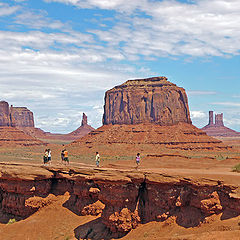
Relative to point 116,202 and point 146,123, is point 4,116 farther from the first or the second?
point 116,202

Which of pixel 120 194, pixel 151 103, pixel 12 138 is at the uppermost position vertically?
pixel 151 103

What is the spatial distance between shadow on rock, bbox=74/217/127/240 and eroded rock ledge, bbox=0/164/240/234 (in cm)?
26

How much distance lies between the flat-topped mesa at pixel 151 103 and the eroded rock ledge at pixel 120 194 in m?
75.1

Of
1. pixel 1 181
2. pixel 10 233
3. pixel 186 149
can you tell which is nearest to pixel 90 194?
pixel 10 233

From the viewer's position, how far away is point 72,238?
2012 centimetres

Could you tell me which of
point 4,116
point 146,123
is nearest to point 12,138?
point 4,116

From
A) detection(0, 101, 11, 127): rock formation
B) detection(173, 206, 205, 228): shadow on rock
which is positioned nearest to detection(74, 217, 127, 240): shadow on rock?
detection(173, 206, 205, 228): shadow on rock

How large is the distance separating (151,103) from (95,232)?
8138 centimetres

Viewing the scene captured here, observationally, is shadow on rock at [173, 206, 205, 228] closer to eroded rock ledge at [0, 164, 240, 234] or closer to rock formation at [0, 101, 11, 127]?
eroded rock ledge at [0, 164, 240, 234]

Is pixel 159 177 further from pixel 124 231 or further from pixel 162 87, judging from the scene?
pixel 162 87

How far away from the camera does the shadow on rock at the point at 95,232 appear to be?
19.6m

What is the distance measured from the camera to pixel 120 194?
64.9 ft

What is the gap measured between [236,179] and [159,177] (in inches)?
143

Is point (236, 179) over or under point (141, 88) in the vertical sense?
under
